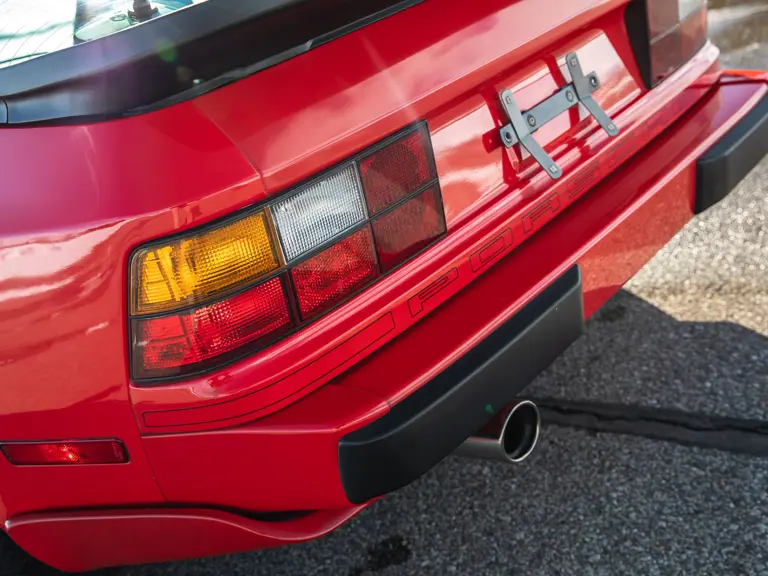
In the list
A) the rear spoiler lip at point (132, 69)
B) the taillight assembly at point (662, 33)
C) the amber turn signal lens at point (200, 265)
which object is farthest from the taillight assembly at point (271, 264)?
the taillight assembly at point (662, 33)

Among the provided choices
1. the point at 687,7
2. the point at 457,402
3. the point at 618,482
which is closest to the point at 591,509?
the point at 618,482

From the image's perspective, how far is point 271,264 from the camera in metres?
1.55

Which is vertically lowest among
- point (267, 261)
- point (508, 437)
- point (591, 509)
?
point (591, 509)

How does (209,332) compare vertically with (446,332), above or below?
above

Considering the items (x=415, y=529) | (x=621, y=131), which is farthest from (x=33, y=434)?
(x=621, y=131)

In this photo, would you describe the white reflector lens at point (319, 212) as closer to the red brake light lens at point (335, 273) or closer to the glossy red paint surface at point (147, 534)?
the red brake light lens at point (335, 273)

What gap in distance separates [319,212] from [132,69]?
0.42 meters

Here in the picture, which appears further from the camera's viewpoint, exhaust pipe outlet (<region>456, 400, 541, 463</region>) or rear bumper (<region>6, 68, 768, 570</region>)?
exhaust pipe outlet (<region>456, 400, 541, 463</region>)

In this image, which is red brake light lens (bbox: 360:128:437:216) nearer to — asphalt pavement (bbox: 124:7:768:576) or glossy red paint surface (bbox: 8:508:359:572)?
glossy red paint surface (bbox: 8:508:359:572)

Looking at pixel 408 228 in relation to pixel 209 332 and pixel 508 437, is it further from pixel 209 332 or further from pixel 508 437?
pixel 508 437

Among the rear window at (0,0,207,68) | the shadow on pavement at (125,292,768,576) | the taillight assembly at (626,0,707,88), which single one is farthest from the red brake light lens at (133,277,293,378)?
the taillight assembly at (626,0,707,88)

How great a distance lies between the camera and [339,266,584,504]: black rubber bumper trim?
1597 mm

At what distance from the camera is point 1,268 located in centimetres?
153

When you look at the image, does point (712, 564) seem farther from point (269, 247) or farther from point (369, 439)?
point (269, 247)
